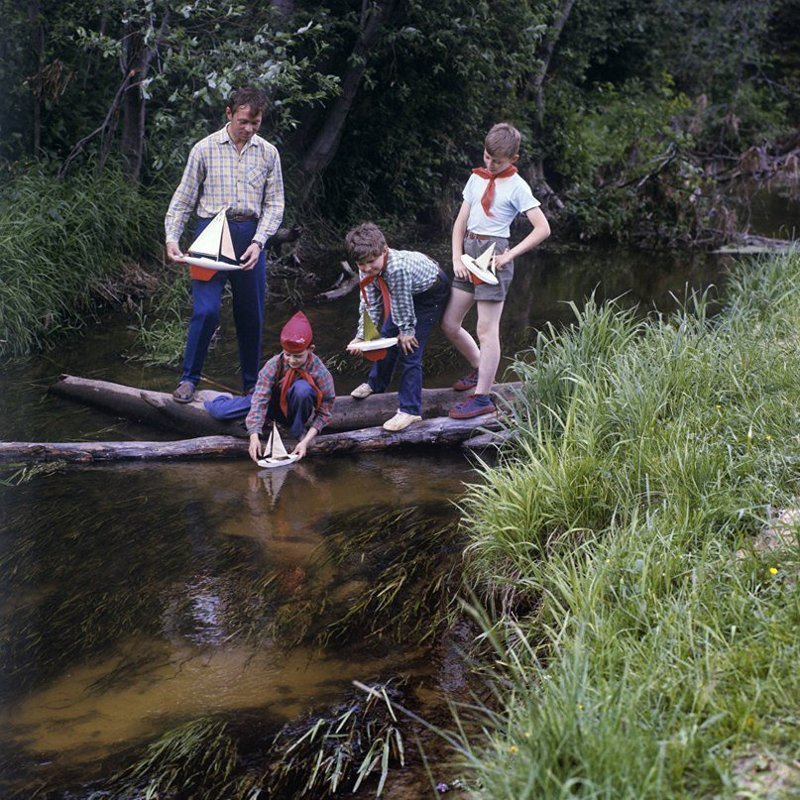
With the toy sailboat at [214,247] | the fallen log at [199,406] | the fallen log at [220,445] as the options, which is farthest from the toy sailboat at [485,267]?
the toy sailboat at [214,247]

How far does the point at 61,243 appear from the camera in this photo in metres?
8.19

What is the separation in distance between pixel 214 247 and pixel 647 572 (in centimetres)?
323

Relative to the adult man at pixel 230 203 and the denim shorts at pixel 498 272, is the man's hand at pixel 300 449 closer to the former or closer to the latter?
the adult man at pixel 230 203

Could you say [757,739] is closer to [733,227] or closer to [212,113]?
[212,113]

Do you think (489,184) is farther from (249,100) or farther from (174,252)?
(174,252)

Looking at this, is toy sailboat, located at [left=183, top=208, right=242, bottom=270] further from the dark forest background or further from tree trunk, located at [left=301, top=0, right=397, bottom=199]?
tree trunk, located at [left=301, top=0, right=397, bottom=199]

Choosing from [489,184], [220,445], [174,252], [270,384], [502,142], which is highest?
[502,142]

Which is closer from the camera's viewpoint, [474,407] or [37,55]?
[474,407]

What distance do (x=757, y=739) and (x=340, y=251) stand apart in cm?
880

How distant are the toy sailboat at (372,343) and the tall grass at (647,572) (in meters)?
0.77

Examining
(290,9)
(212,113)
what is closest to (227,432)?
(212,113)

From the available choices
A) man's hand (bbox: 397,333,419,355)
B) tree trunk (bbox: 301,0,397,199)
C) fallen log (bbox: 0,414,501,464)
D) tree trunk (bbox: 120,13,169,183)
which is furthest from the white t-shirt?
tree trunk (bbox: 301,0,397,199)

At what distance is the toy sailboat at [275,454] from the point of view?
540 cm

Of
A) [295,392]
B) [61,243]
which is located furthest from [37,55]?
[295,392]
